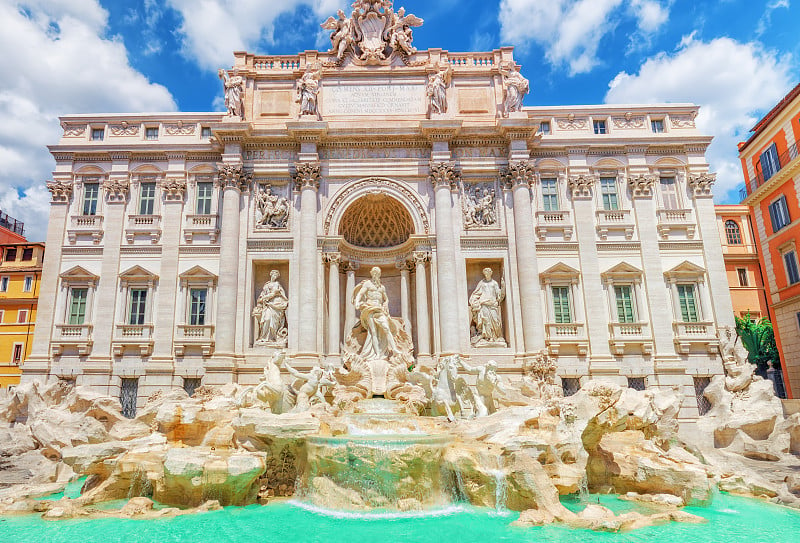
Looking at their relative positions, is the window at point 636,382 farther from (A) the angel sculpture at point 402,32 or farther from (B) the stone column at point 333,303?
(A) the angel sculpture at point 402,32

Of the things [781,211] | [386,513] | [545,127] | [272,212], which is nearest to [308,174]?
[272,212]

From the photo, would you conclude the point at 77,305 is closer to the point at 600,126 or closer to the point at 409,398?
the point at 409,398

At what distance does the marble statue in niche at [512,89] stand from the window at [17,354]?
98.0ft

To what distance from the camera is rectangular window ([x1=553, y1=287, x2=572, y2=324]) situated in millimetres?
21984

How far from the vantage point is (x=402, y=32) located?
2416cm

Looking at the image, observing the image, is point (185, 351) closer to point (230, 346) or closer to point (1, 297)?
point (230, 346)

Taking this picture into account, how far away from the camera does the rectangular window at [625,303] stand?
22.0 meters

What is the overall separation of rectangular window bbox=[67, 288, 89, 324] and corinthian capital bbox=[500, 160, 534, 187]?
786 inches

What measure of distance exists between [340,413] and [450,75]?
54.1 ft

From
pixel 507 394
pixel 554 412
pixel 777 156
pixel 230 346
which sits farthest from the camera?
pixel 777 156

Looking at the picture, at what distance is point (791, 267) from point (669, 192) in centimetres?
745

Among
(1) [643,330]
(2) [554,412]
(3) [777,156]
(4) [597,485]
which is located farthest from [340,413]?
(3) [777,156]

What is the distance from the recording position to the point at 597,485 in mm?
14438

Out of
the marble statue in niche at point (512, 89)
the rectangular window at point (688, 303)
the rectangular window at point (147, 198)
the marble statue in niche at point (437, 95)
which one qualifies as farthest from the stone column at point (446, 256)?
the rectangular window at point (147, 198)
